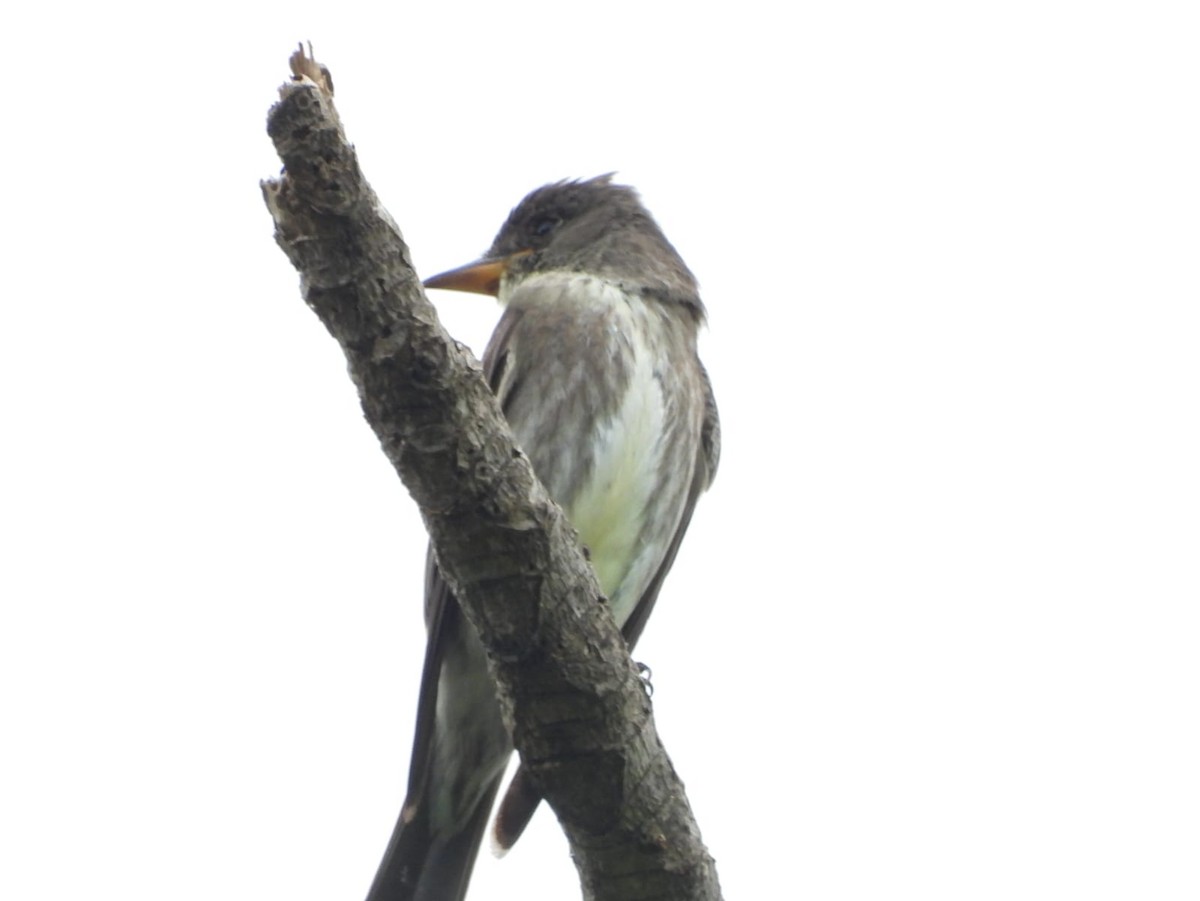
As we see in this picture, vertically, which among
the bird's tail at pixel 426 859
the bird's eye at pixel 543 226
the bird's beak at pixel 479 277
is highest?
the bird's eye at pixel 543 226

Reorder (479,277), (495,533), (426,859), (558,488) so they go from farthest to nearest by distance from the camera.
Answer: (479,277)
(426,859)
(558,488)
(495,533)

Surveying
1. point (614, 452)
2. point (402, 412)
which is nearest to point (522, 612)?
point (402, 412)

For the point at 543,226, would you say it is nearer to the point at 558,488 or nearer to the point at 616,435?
the point at 616,435

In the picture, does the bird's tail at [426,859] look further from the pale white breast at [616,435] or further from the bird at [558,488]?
the pale white breast at [616,435]

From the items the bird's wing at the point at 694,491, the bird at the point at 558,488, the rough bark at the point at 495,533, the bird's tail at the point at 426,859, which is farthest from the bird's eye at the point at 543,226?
the rough bark at the point at 495,533

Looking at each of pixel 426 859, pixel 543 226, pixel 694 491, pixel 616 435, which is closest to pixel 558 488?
pixel 616 435

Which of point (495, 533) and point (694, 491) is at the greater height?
point (694, 491)

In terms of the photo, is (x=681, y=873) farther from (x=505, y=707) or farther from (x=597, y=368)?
(x=597, y=368)
